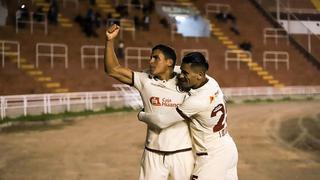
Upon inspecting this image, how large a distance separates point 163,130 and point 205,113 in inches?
17.2

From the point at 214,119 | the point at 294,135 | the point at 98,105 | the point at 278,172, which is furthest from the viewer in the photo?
the point at 98,105

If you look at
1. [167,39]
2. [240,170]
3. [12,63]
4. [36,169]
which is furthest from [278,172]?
[167,39]

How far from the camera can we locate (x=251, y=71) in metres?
30.8

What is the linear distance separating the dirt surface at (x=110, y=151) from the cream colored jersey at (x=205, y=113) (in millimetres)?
4560

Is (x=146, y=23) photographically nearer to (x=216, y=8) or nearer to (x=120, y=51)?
(x=120, y=51)

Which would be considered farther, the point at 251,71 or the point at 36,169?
the point at 251,71

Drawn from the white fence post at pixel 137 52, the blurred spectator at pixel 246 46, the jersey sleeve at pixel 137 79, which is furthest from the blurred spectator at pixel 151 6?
the jersey sleeve at pixel 137 79

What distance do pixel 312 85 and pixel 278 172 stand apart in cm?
2245

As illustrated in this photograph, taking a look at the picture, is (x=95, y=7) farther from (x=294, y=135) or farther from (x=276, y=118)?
(x=294, y=135)

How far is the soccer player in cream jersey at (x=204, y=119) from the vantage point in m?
4.47

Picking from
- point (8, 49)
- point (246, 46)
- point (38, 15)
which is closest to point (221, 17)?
point (246, 46)

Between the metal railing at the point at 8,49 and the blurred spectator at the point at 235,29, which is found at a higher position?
the blurred spectator at the point at 235,29

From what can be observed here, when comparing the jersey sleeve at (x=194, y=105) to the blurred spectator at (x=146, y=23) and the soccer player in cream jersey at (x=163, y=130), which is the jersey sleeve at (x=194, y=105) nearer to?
the soccer player in cream jersey at (x=163, y=130)

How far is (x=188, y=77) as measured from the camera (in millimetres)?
4527
